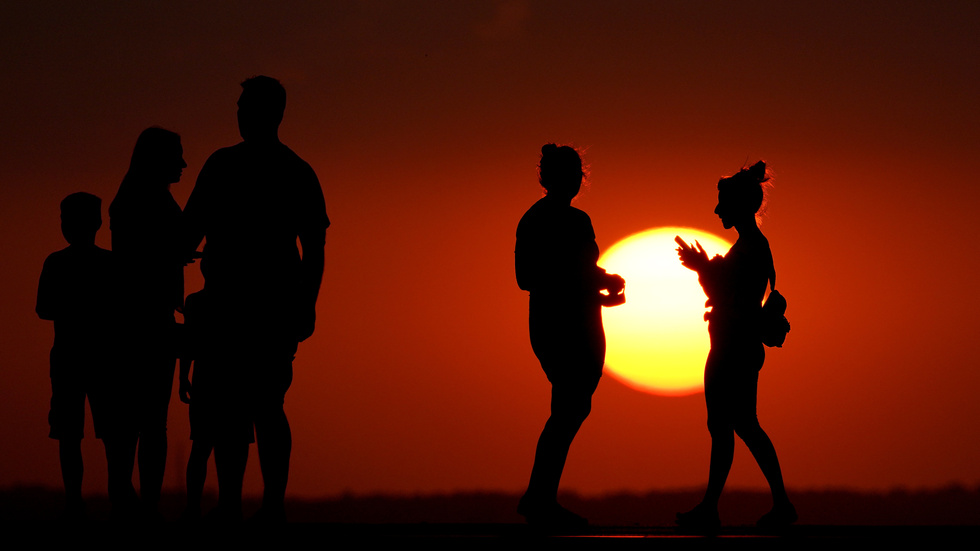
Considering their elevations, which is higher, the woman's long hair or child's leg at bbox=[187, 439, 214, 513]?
the woman's long hair

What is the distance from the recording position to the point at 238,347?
4.55 meters

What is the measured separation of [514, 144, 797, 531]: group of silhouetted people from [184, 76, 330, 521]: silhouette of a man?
5.33 ft

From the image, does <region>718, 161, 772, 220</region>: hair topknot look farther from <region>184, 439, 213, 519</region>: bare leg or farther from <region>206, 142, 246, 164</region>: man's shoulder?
<region>184, 439, 213, 519</region>: bare leg

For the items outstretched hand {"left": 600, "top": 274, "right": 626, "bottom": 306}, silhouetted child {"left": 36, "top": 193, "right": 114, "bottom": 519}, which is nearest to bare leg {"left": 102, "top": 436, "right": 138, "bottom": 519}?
silhouetted child {"left": 36, "top": 193, "right": 114, "bottom": 519}

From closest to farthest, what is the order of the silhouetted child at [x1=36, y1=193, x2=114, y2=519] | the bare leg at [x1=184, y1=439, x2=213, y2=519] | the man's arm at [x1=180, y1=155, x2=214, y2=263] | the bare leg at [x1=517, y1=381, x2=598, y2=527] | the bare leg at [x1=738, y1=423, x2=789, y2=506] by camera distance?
the man's arm at [x1=180, y1=155, x2=214, y2=263] < the bare leg at [x1=184, y1=439, x2=213, y2=519] < the bare leg at [x1=517, y1=381, x2=598, y2=527] < the bare leg at [x1=738, y1=423, x2=789, y2=506] < the silhouetted child at [x1=36, y1=193, x2=114, y2=519]

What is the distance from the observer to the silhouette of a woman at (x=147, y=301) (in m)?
5.43

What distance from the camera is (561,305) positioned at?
573cm

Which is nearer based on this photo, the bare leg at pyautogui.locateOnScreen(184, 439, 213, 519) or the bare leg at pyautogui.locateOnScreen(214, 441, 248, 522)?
the bare leg at pyautogui.locateOnScreen(214, 441, 248, 522)

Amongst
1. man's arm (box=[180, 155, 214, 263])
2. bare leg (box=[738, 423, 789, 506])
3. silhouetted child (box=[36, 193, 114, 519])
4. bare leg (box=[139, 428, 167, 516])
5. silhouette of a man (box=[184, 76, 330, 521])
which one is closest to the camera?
silhouette of a man (box=[184, 76, 330, 521])

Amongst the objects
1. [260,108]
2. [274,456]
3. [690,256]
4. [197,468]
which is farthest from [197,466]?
[690,256]

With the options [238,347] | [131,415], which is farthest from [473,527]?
[131,415]

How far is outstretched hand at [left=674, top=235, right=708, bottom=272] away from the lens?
602 centimetres

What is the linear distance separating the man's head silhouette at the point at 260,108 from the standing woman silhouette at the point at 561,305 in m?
1.85

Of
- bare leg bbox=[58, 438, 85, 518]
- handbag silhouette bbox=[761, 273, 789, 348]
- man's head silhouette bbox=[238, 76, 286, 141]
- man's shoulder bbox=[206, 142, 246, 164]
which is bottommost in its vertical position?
bare leg bbox=[58, 438, 85, 518]
